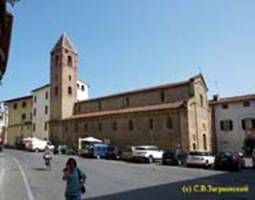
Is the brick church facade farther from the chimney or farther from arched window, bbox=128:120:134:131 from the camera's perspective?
the chimney

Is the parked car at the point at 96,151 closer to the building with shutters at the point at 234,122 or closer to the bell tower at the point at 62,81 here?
the building with shutters at the point at 234,122

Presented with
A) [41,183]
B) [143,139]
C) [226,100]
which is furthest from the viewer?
[226,100]

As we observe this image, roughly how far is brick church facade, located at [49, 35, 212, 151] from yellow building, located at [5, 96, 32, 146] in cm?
1155

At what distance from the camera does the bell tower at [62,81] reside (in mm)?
65562

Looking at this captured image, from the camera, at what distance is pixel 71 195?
8227mm

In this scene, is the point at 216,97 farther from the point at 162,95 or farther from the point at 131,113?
the point at 131,113

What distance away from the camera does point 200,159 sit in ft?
102

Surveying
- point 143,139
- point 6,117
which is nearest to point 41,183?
point 143,139

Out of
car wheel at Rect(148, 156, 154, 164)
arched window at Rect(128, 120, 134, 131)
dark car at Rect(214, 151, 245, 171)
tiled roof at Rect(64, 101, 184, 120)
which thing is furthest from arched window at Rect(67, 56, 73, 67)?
dark car at Rect(214, 151, 245, 171)

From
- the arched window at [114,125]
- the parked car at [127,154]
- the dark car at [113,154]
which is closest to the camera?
the parked car at [127,154]

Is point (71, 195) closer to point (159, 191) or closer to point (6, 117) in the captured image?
Answer: point (159, 191)

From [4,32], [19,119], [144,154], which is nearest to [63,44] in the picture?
[19,119]

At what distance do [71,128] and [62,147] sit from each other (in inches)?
309

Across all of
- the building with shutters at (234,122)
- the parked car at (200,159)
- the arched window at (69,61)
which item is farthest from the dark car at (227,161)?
the arched window at (69,61)
